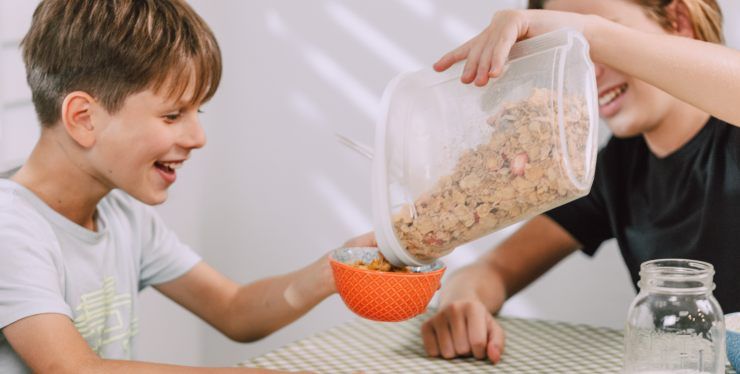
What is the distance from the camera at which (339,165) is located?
2375 millimetres

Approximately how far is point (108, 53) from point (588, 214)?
2.83 feet

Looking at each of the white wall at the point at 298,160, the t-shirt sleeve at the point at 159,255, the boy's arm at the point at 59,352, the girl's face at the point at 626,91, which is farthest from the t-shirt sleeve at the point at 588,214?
the boy's arm at the point at 59,352

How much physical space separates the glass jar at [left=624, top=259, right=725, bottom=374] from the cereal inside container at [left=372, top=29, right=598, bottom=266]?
13cm

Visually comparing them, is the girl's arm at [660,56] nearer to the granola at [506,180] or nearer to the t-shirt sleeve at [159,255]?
the granola at [506,180]

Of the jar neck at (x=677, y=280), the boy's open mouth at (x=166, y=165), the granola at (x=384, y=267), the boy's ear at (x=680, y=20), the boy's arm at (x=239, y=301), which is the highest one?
the boy's open mouth at (x=166, y=165)

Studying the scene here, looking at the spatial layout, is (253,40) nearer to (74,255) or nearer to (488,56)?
(74,255)

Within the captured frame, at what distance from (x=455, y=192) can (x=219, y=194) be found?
1.53 meters

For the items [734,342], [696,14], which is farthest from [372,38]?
[734,342]

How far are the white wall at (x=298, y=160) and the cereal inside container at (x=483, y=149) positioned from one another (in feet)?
3.68

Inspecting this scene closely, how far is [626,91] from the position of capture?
1.60m

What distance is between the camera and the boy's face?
1315 mm

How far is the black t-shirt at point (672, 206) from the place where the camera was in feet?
5.01

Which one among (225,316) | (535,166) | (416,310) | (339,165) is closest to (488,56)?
(535,166)

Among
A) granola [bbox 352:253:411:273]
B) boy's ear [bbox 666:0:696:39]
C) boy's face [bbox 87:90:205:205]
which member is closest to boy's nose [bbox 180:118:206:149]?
boy's face [bbox 87:90:205:205]
